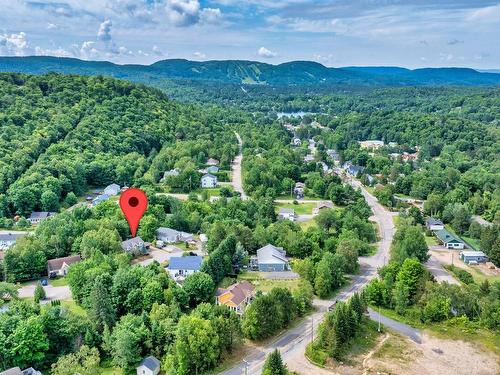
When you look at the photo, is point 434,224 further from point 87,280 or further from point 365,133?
point 365,133

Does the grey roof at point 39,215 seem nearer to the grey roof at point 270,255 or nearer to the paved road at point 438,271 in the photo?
the grey roof at point 270,255

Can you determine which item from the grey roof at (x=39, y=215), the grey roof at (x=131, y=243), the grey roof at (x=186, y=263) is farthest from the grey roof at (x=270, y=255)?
the grey roof at (x=39, y=215)

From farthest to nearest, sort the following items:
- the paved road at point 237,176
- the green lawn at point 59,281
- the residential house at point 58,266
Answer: the paved road at point 237,176
the residential house at point 58,266
the green lawn at point 59,281

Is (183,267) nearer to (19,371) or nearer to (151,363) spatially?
(151,363)

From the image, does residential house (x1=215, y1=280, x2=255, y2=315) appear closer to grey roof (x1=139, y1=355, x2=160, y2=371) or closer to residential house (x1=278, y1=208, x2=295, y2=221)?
grey roof (x1=139, y1=355, x2=160, y2=371)

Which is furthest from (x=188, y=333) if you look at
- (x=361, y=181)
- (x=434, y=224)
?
(x=361, y=181)

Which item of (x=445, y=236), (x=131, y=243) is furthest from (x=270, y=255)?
(x=445, y=236)
